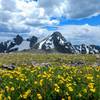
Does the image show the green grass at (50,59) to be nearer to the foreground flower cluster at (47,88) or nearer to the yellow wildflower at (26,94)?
the foreground flower cluster at (47,88)

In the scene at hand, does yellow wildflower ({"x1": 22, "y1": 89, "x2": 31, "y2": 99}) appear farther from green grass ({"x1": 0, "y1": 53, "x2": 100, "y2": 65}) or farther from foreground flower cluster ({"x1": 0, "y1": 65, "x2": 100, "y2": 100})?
green grass ({"x1": 0, "y1": 53, "x2": 100, "y2": 65})

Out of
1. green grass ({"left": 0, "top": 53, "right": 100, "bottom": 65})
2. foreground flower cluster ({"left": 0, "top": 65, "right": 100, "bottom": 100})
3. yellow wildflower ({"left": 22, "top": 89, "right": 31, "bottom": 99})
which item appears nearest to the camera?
yellow wildflower ({"left": 22, "top": 89, "right": 31, "bottom": 99})

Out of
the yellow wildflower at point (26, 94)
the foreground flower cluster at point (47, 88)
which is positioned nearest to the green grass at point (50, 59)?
the foreground flower cluster at point (47, 88)

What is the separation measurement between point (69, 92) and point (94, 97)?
98cm

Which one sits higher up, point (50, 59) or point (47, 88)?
point (47, 88)

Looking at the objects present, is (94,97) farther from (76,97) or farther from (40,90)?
(40,90)

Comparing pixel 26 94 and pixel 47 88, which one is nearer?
pixel 26 94

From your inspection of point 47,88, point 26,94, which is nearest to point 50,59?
point 47,88

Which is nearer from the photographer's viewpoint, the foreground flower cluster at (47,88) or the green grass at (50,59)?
the foreground flower cluster at (47,88)

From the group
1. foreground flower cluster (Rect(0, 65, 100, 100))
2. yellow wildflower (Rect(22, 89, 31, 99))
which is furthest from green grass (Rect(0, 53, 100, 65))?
yellow wildflower (Rect(22, 89, 31, 99))

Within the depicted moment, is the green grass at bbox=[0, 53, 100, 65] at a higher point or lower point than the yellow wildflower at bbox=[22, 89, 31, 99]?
lower

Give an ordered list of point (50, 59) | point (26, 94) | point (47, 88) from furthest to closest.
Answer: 1. point (50, 59)
2. point (47, 88)
3. point (26, 94)

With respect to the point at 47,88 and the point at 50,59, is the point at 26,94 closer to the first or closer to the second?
the point at 47,88

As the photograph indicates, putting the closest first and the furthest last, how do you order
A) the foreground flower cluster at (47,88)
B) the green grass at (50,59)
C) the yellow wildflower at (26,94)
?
A: the yellow wildflower at (26,94) → the foreground flower cluster at (47,88) → the green grass at (50,59)
